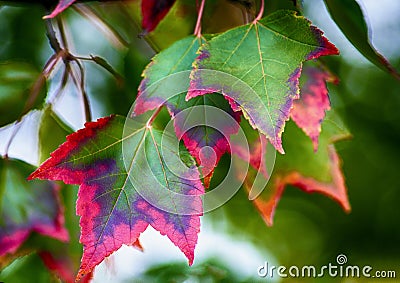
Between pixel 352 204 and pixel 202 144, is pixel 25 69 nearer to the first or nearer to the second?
pixel 202 144

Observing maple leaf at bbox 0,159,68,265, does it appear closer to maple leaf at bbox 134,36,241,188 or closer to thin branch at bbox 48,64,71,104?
thin branch at bbox 48,64,71,104

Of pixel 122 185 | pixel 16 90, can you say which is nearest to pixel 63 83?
pixel 16 90

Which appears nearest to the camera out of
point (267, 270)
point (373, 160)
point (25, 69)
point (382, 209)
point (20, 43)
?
point (25, 69)

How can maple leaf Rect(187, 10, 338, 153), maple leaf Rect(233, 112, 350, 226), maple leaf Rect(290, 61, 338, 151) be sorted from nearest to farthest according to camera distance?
maple leaf Rect(187, 10, 338, 153), maple leaf Rect(290, 61, 338, 151), maple leaf Rect(233, 112, 350, 226)

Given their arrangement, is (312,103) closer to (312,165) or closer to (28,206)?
(312,165)

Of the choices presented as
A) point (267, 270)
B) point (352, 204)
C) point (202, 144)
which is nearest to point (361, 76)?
point (352, 204)

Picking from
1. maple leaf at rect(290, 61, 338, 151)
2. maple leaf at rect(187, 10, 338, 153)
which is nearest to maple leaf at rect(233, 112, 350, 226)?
maple leaf at rect(290, 61, 338, 151)

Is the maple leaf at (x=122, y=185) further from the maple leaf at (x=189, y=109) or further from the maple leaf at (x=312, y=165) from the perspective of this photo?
the maple leaf at (x=312, y=165)
